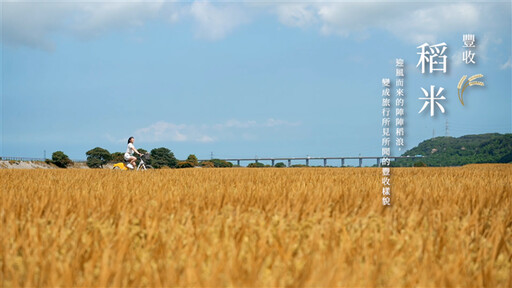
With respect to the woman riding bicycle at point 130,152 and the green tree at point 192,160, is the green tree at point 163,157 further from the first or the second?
the woman riding bicycle at point 130,152

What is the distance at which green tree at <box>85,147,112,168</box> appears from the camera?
47750 mm

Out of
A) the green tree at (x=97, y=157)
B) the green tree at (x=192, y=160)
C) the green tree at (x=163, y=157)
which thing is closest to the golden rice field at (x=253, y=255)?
the green tree at (x=163, y=157)

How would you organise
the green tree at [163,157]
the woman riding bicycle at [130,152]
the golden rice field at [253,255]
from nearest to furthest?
the golden rice field at [253,255], the woman riding bicycle at [130,152], the green tree at [163,157]

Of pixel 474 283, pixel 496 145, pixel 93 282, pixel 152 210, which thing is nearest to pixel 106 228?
pixel 93 282

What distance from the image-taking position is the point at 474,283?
1.82 metres

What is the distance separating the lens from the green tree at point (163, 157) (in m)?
40.1

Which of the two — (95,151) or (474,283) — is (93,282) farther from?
(95,151)

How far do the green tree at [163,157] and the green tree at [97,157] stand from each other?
9890mm

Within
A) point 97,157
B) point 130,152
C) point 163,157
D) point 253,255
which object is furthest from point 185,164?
point 253,255

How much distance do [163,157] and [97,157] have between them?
1192cm

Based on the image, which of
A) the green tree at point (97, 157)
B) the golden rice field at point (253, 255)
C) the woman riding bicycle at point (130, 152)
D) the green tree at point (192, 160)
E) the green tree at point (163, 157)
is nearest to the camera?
the golden rice field at point (253, 255)

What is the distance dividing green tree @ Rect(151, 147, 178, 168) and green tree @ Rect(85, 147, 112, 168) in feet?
32.4

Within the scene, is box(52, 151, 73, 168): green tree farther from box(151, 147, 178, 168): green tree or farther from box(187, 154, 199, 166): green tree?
box(187, 154, 199, 166): green tree

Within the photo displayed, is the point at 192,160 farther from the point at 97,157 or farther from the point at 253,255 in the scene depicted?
the point at 253,255
